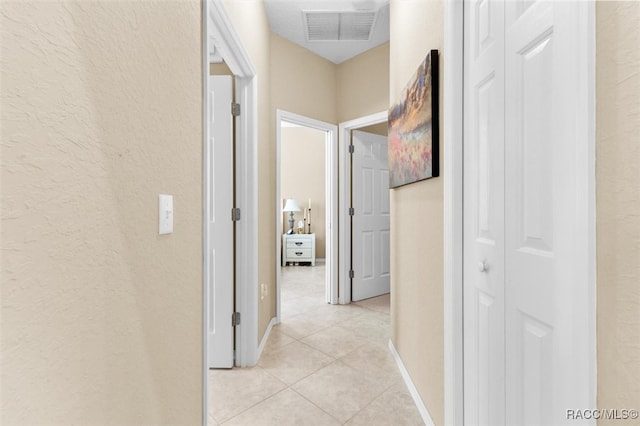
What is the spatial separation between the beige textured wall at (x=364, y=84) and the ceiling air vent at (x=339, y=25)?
10.4 inches

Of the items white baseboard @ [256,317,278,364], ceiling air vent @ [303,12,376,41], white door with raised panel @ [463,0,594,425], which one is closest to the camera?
white door with raised panel @ [463,0,594,425]

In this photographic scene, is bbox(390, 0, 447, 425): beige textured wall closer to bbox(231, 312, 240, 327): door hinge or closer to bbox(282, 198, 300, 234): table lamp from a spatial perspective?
bbox(231, 312, 240, 327): door hinge

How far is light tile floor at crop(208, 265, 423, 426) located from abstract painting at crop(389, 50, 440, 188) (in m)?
1.31

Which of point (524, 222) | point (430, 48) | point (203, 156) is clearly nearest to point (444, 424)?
point (524, 222)

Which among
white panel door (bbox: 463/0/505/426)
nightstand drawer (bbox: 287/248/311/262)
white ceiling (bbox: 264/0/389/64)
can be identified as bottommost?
nightstand drawer (bbox: 287/248/311/262)

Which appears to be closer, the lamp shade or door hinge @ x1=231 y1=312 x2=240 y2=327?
door hinge @ x1=231 y1=312 x2=240 y2=327

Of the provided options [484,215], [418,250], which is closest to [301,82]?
[418,250]

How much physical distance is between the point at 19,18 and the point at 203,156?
794mm

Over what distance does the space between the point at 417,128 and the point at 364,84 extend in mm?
2002

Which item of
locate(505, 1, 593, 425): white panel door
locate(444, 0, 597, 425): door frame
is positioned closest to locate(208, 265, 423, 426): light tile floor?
locate(444, 0, 597, 425): door frame

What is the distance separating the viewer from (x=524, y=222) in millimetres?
970

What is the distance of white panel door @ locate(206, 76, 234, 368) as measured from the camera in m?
2.19

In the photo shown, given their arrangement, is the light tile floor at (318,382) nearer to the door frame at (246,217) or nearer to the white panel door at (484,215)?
the door frame at (246,217)

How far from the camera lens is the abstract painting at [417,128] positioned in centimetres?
151
